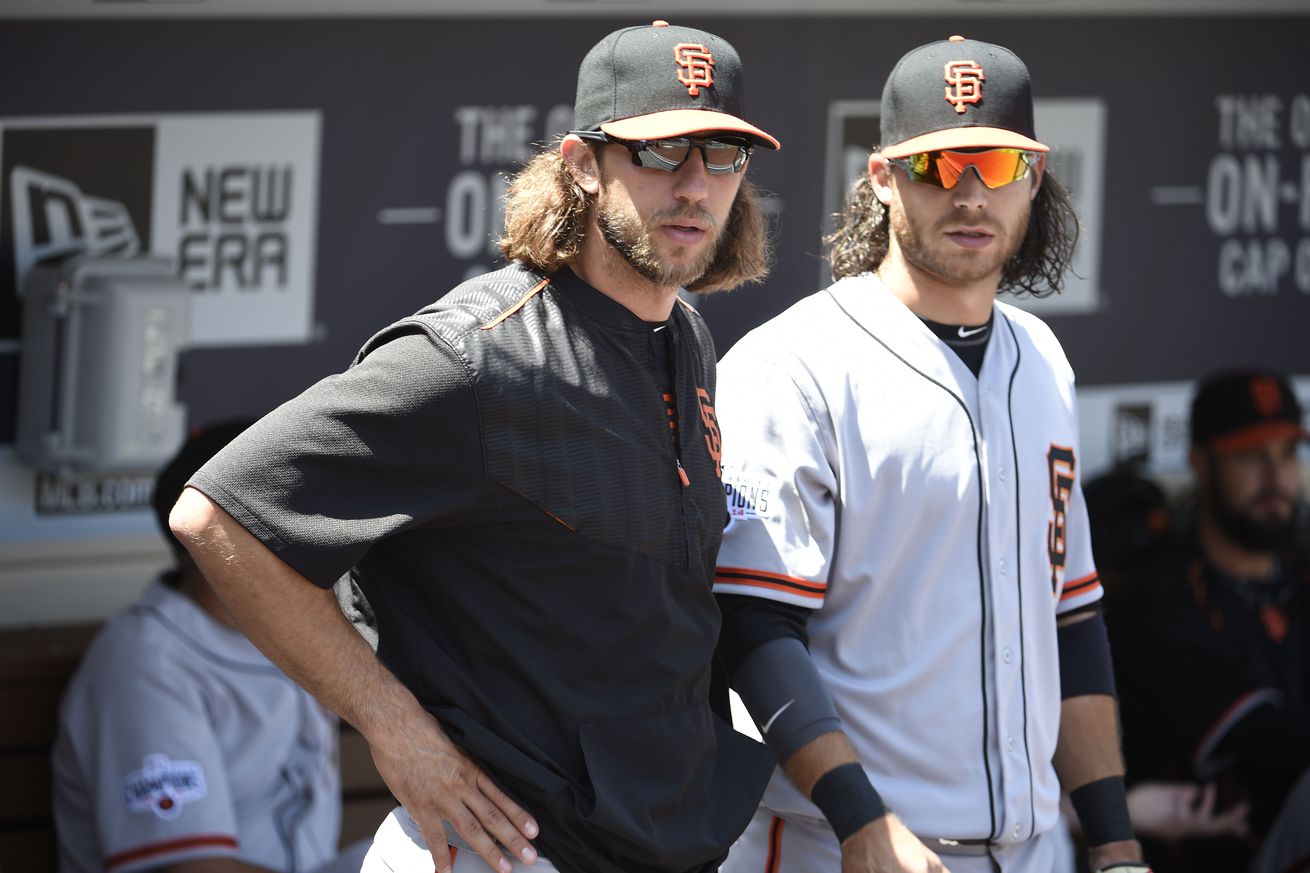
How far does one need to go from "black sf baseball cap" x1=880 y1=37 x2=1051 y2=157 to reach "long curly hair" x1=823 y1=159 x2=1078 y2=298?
6.5 inches

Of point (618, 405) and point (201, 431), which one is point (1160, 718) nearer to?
point (201, 431)

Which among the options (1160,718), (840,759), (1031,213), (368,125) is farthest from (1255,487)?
(840,759)

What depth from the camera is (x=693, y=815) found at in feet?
5.95

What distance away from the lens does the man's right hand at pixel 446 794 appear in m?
1.69

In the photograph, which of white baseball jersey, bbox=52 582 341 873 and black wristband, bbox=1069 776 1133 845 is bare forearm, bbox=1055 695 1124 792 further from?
white baseball jersey, bbox=52 582 341 873

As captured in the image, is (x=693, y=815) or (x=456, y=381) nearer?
(x=456, y=381)

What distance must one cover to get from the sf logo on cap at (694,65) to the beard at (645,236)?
13 cm

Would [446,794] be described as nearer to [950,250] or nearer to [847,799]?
[847,799]

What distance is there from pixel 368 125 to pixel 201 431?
75 cm

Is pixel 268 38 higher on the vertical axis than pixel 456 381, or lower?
higher

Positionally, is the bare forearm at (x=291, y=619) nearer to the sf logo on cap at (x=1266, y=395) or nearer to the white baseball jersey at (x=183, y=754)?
the white baseball jersey at (x=183, y=754)

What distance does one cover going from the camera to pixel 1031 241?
7.66 ft

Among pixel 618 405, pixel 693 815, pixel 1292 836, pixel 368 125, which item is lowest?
pixel 1292 836

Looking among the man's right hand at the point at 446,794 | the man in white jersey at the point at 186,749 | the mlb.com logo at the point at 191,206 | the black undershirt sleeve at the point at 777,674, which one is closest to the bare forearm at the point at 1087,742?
the black undershirt sleeve at the point at 777,674
